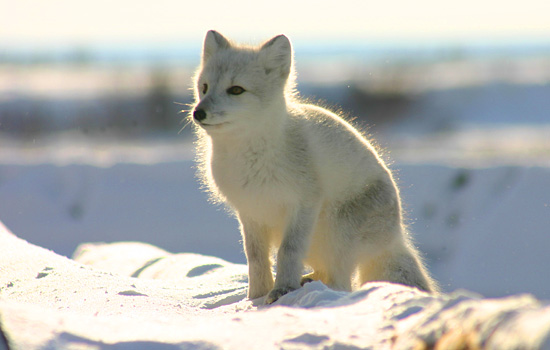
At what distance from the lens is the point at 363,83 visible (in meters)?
15.9

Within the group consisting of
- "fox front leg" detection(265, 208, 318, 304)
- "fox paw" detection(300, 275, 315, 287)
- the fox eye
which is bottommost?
"fox paw" detection(300, 275, 315, 287)

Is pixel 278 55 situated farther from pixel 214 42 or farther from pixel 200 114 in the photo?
pixel 200 114

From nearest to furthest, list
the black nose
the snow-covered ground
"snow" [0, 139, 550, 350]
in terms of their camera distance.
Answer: "snow" [0, 139, 550, 350], the black nose, the snow-covered ground

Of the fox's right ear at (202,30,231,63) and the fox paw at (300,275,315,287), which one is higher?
the fox's right ear at (202,30,231,63)

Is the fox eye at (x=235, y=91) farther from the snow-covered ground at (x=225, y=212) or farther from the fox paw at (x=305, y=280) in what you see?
the snow-covered ground at (x=225, y=212)

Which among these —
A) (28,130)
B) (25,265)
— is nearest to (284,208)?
(25,265)

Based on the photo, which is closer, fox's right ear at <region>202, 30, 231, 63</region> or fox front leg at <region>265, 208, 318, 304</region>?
fox front leg at <region>265, 208, 318, 304</region>

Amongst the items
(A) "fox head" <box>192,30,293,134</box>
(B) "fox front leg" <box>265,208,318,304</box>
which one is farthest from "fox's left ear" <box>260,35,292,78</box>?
(B) "fox front leg" <box>265,208,318,304</box>

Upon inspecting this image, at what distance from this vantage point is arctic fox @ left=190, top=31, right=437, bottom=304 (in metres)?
3.28

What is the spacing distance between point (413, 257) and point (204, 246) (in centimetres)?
296

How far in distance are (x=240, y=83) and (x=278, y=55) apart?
12.9 inches

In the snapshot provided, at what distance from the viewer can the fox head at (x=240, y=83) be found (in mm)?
3203

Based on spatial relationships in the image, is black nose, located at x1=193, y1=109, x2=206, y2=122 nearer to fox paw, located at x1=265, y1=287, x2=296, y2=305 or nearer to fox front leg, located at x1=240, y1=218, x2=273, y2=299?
fox front leg, located at x1=240, y1=218, x2=273, y2=299

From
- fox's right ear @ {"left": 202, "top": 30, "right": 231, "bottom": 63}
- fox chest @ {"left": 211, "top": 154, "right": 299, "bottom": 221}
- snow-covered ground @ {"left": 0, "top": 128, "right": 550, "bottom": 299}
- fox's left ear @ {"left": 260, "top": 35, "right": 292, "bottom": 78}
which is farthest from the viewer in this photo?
snow-covered ground @ {"left": 0, "top": 128, "right": 550, "bottom": 299}
